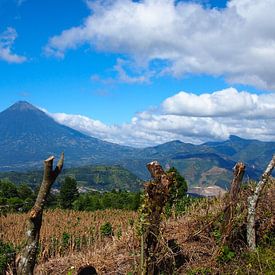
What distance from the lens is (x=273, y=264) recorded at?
1175cm

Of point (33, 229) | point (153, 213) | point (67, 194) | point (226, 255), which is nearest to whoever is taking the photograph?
point (33, 229)

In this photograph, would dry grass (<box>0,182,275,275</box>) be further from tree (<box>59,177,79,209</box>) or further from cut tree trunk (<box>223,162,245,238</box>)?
tree (<box>59,177,79,209</box>)

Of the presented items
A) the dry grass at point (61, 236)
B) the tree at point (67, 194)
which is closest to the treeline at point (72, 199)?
the tree at point (67, 194)

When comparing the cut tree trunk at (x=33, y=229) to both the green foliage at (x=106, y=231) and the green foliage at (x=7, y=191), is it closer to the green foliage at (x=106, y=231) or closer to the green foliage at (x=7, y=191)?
the green foliage at (x=106, y=231)

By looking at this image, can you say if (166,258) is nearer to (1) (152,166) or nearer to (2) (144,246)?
(2) (144,246)

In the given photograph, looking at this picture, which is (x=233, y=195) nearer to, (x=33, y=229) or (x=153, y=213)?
(x=153, y=213)

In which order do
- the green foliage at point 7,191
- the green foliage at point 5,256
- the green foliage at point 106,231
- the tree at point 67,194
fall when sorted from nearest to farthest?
the green foliage at point 5,256, the green foliage at point 106,231, the green foliage at point 7,191, the tree at point 67,194

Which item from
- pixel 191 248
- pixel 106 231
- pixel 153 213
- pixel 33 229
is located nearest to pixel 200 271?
pixel 191 248

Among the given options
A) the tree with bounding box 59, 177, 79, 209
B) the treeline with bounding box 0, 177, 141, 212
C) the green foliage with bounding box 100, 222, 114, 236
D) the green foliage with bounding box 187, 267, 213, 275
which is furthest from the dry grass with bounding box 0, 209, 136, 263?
the tree with bounding box 59, 177, 79, 209

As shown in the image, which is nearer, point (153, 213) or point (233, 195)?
point (153, 213)

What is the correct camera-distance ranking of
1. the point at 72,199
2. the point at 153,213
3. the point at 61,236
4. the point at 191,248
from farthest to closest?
1. the point at 72,199
2. the point at 61,236
3. the point at 191,248
4. the point at 153,213

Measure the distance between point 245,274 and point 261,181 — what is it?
117 inches

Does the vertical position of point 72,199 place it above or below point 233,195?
below

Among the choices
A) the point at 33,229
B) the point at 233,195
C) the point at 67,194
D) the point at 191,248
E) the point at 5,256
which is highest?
the point at 233,195
